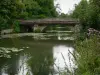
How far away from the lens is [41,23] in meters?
45.2

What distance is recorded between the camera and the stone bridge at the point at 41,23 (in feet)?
141

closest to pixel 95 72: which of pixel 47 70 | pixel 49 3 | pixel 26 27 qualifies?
pixel 47 70

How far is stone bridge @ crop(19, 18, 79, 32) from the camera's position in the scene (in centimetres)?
4311

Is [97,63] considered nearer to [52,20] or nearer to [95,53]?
[95,53]

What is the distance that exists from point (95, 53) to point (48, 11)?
55043mm

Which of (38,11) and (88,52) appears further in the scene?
(38,11)

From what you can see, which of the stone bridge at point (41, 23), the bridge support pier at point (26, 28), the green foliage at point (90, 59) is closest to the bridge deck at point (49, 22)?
the stone bridge at point (41, 23)

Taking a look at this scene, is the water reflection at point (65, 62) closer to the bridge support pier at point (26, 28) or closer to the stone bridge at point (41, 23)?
the stone bridge at point (41, 23)

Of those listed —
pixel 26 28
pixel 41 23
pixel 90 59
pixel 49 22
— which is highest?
pixel 90 59

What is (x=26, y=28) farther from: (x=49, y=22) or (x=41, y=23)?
(x=49, y=22)

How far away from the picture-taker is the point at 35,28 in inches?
1807

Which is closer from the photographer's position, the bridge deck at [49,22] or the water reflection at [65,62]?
the water reflection at [65,62]

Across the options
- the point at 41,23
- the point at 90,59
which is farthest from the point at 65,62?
the point at 41,23

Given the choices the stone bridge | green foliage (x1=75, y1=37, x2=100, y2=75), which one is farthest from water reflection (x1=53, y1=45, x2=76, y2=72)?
the stone bridge
